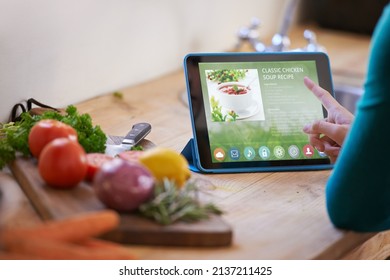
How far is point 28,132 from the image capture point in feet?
4.17

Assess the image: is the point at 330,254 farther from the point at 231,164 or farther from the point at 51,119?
the point at 51,119

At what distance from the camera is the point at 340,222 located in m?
1.12

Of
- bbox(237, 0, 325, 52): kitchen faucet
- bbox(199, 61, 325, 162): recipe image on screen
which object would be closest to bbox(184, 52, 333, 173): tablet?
bbox(199, 61, 325, 162): recipe image on screen

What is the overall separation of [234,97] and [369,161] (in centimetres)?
39

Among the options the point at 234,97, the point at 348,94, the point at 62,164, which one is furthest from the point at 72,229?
the point at 348,94

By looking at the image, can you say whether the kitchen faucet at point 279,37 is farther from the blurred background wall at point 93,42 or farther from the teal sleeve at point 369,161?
the teal sleeve at point 369,161

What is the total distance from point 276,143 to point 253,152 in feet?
0.17

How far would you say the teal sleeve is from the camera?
3.31ft

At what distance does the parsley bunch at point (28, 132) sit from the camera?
4.10 ft

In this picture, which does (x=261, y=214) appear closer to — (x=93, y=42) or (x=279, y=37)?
(x=93, y=42)

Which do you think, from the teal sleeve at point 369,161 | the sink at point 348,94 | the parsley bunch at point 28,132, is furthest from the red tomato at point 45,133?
the sink at point 348,94

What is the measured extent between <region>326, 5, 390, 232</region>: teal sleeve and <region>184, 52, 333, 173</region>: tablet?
0.26 m

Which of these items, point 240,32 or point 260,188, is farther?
point 240,32

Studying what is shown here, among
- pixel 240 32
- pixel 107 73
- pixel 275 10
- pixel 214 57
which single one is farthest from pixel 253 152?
pixel 275 10
